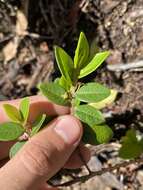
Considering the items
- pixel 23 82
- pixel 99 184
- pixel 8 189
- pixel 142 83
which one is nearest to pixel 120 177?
pixel 99 184

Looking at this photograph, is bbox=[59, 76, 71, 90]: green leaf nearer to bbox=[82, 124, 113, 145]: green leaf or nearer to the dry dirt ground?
bbox=[82, 124, 113, 145]: green leaf

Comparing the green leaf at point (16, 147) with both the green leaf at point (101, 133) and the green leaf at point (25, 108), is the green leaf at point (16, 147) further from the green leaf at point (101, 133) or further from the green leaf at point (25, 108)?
the green leaf at point (101, 133)

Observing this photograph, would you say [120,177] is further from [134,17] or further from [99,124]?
[99,124]

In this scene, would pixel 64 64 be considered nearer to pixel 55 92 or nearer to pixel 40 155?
pixel 55 92

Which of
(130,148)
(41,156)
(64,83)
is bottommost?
(130,148)

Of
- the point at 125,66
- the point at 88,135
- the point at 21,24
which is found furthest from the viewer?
the point at 21,24

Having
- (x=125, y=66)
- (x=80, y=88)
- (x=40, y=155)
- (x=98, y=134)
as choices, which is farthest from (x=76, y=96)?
(x=125, y=66)

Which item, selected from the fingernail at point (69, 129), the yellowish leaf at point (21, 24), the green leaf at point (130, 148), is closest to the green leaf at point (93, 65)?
the fingernail at point (69, 129)
